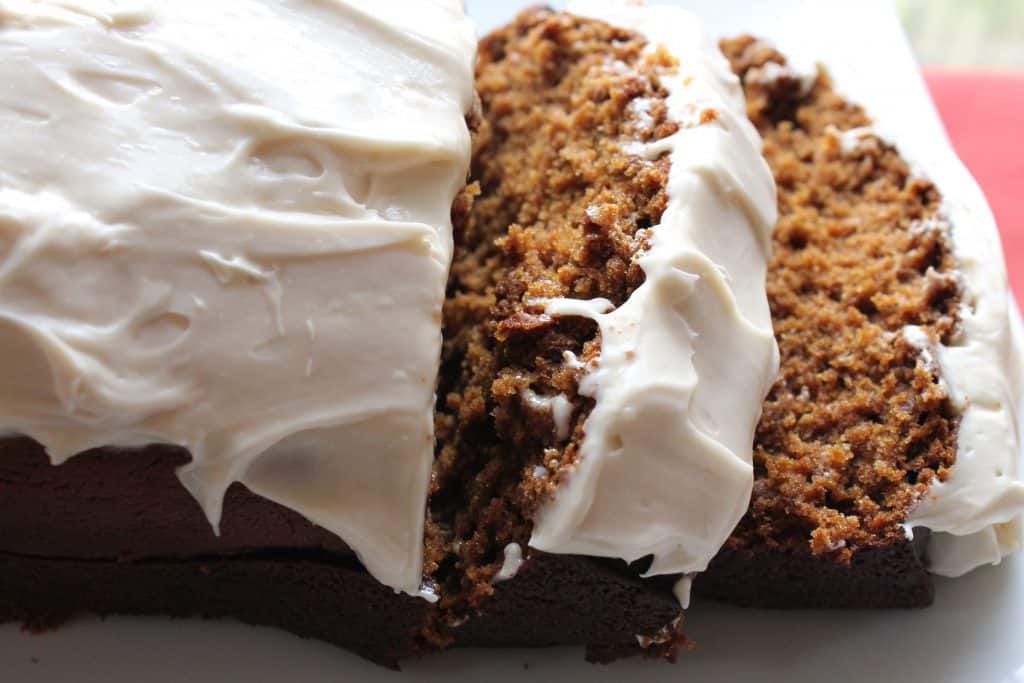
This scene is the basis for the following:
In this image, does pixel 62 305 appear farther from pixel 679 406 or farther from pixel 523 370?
pixel 679 406

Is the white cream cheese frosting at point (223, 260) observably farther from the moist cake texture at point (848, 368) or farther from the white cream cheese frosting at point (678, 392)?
the moist cake texture at point (848, 368)

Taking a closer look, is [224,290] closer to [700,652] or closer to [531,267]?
[531,267]

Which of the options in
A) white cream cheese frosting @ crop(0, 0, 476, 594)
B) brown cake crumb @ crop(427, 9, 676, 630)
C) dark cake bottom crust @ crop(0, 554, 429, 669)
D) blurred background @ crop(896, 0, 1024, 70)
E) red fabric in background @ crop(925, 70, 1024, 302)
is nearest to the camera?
white cream cheese frosting @ crop(0, 0, 476, 594)

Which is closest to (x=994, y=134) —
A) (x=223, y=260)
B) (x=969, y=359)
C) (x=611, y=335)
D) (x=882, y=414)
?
(x=969, y=359)

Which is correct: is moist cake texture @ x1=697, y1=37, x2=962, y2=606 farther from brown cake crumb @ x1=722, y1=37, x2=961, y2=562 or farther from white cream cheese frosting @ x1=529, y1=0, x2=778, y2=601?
white cream cheese frosting @ x1=529, y1=0, x2=778, y2=601

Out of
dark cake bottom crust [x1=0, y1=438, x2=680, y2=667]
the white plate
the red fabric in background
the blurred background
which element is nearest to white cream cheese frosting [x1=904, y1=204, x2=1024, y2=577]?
the white plate
